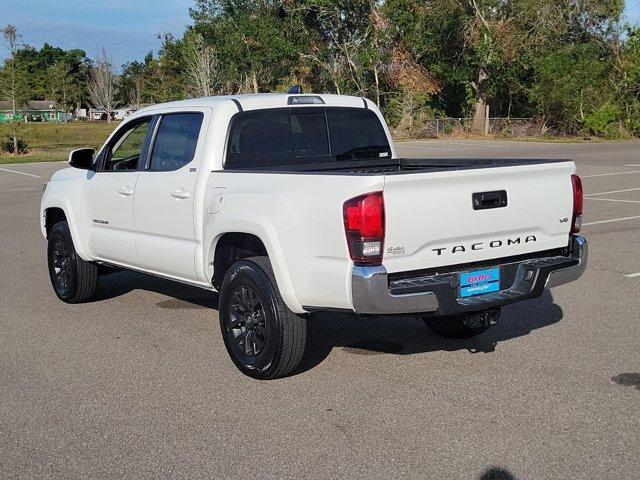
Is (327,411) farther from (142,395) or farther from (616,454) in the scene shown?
(616,454)

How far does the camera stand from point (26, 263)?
10.3 metres

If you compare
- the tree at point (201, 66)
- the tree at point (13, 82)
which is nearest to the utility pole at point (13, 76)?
the tree at point (13, 82)

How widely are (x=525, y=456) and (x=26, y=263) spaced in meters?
7.72

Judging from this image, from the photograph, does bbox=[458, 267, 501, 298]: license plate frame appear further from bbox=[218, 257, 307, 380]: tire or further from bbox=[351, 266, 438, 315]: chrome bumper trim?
bbox=[218, 257, 307, 380]: tire

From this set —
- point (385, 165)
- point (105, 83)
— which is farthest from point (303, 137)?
point (105, 83)

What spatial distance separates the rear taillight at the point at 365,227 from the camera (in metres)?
4.73

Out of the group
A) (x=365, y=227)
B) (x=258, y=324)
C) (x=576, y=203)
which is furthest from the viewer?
(x=576, y=203)

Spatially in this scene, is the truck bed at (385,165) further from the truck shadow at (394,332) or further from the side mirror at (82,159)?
the side mirror at (82,159)

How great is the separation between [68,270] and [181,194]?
91.8 inches

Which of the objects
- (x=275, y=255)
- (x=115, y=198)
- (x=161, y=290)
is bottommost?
(x=161, y=290)

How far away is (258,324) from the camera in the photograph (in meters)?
5.60

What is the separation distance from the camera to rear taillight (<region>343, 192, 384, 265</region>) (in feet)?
15.5

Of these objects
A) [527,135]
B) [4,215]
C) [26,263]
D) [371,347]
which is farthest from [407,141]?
[371,347]

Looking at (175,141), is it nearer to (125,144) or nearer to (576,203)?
(125,144)
